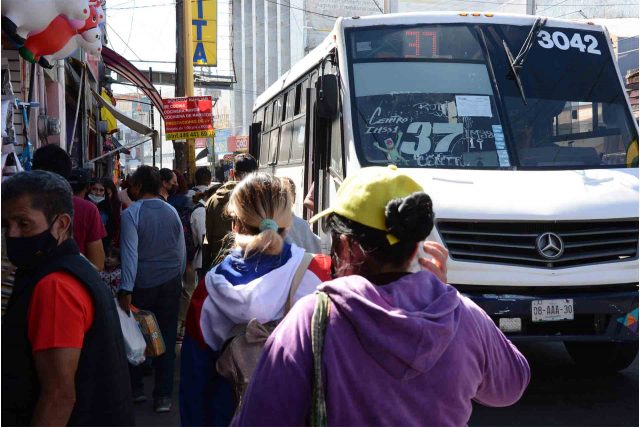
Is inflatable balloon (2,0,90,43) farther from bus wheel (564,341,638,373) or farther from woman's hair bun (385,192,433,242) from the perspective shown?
bus wheel (564,341,638,373)

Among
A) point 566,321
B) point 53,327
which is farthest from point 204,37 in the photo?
point 53,327

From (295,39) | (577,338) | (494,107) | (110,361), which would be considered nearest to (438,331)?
(110,361)

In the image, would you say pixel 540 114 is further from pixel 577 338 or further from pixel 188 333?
pixel 188 333

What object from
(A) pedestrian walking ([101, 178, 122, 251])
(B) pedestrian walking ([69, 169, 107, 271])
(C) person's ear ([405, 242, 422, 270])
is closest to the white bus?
(A) pedestrian walking ([101, 178, 122, 251])

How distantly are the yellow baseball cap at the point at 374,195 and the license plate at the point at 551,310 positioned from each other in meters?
4.11

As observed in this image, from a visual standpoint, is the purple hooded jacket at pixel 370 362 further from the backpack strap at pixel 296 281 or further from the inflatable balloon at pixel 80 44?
the inflatable balloon at pixel 80 44

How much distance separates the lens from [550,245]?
241 inches

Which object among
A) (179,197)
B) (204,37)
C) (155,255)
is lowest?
(155,255)

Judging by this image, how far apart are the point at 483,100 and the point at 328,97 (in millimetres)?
1285

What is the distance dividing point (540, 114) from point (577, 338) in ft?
6.63

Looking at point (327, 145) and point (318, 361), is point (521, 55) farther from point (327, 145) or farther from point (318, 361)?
point (318, 361)

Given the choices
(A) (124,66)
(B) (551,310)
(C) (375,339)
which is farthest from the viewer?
(A) (124,66)

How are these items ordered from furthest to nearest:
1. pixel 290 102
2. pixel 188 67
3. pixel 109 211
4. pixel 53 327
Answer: pixel 188 67
pixel 290 102
pixel 109 211
pixel 53 327

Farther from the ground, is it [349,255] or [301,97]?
[301,97]
